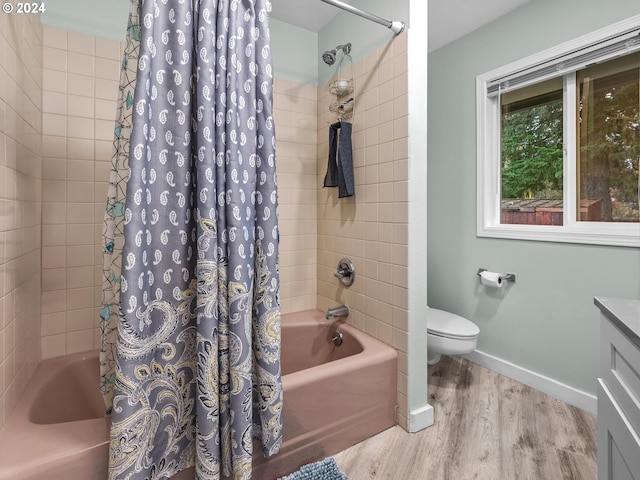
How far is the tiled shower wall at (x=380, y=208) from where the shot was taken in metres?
1.66

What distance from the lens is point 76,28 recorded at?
1639 mm

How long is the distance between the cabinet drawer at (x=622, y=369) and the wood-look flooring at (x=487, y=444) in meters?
0.86

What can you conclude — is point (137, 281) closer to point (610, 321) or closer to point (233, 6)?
point (233, 6)

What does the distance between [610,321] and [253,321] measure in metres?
1.06

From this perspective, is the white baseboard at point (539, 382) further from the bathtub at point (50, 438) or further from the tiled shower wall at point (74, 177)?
the tiled shower wall at point (74, 177)

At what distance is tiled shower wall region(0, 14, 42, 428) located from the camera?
112 cm

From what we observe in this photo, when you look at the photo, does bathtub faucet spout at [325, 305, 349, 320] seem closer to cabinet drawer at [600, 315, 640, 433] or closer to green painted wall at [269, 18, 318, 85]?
cabinet drawer at [600, 315, 640, 433]

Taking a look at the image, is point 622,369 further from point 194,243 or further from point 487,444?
point 194,243

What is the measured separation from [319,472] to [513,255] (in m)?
1.75

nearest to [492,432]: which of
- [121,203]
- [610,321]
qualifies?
[610,321]

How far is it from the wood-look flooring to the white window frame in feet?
3.23

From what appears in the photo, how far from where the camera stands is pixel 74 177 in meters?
1.65

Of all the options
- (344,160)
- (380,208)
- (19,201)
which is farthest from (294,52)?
(19,201)

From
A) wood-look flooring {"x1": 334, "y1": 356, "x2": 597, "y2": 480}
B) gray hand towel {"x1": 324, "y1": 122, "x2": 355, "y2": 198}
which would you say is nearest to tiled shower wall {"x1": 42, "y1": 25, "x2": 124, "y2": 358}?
gray hand towel {"x1": 324, "y1": 122, "x2": 355, "y2": 198}
